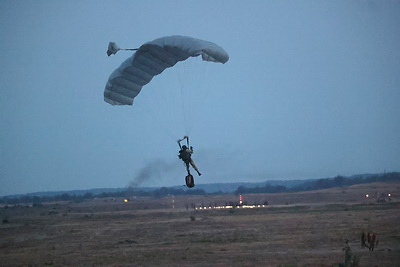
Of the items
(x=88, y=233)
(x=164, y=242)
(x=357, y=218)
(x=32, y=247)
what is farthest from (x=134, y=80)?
(x=357, y=218)

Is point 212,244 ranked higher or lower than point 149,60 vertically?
lower

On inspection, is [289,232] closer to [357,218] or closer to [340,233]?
[340,233]

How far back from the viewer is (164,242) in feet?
128

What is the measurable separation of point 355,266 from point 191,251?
11684 mm

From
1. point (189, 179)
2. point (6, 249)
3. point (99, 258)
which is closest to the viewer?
point (189, 179)

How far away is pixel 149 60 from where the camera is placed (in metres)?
25.3

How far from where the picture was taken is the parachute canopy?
23.1 metres

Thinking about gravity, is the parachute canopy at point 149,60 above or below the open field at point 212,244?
above

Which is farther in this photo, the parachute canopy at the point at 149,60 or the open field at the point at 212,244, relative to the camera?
the open field at the point at 212,244

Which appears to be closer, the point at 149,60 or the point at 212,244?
the point at 149,60

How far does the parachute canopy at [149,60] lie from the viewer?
2311 centimetres

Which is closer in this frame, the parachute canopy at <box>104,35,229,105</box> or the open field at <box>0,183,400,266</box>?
the parachute canopy at <box>104,35,229,105</box>

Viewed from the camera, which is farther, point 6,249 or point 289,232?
point 289,232

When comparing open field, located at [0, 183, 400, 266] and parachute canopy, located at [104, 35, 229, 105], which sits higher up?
parachute canopy, located at [104, 35, 229, 105]
